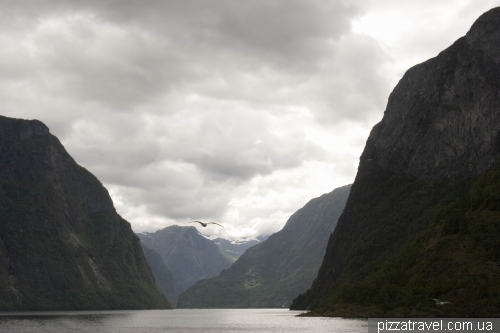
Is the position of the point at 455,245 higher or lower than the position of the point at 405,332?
higher

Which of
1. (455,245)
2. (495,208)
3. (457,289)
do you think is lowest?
(457,289)

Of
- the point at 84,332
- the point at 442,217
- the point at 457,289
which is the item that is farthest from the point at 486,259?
the point at 84,332

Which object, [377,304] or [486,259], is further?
[377,304]

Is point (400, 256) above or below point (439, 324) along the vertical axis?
above

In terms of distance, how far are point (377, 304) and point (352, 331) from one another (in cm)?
5713

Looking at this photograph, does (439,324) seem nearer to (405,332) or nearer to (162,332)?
(405,332)

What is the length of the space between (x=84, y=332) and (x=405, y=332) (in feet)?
243

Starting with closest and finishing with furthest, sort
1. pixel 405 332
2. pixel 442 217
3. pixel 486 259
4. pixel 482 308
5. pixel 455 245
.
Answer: pixel 405 332, pixel 482 308, pixel 486 259, pixel 455 245, pixel 442 217

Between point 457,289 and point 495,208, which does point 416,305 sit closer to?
point 457,289

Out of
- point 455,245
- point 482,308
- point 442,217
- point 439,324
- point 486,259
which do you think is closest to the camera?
point 439,324

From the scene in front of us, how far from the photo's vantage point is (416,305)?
159 metres

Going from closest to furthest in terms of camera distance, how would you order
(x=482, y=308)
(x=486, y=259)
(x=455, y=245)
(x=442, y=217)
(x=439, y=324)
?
(x=439, y=324) < (x=482, y=308) < (x=486, y=259) < (x=455, y=245) < (x=442, y=217)

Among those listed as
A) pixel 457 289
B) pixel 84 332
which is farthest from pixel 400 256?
pixel 84 332

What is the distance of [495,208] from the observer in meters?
171
